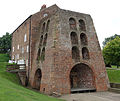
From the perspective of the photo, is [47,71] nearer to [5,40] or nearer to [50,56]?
[50,56]

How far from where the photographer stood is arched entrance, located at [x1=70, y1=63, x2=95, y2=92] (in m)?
18.1

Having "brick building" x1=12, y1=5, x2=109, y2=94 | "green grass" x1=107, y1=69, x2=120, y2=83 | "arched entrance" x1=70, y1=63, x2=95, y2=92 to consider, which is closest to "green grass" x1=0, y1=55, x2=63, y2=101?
"brick building" x1=12, y1=5, x2=109, y2=94

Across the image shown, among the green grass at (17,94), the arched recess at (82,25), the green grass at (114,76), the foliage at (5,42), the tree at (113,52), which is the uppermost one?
the foliage at (5,42)

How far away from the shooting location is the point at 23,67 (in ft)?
77.2

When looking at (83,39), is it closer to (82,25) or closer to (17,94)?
(82,25)

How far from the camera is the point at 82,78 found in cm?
1930

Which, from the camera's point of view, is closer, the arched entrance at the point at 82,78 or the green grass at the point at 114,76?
the arched entrance at the point at 82,78

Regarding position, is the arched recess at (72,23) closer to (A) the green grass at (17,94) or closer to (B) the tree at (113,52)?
(A) the green grass at (17,94)

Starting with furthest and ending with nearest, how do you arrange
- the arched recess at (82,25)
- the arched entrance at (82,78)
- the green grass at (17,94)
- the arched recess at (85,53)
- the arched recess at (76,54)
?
the arched recess at (82,25) < the arched recess at (85,53) < the arched entrance at (82,78) < the arched recess at (76,54) < the green grass at (17,94)

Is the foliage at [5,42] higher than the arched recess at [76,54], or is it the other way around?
the foliage at [5,42]

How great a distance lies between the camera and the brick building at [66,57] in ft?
52.1

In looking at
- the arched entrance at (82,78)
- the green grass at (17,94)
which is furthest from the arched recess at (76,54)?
the green grass at (17,94)

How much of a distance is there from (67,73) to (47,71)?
285cm

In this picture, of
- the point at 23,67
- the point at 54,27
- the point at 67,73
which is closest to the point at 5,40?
the point at 23,67
